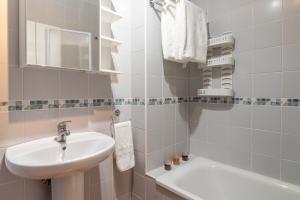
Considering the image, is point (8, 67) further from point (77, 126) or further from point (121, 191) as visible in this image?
point (121, 191)

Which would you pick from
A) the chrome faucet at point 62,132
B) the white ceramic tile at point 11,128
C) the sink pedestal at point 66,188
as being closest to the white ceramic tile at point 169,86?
the chrome faucet at point 62,132

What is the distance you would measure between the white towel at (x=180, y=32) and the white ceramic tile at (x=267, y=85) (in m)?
0.50

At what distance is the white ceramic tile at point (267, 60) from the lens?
132 centimetres

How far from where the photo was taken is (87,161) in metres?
0.84

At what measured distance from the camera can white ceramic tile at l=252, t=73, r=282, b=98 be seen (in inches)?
52.3

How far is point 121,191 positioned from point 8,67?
1.24m

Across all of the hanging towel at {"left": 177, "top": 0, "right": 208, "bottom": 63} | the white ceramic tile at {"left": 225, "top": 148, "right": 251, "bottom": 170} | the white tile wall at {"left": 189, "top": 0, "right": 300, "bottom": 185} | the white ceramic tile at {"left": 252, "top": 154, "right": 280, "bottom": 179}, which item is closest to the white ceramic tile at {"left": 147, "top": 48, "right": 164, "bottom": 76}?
the hanging towel at {"left": 177, "top": 0, "right": 208, "bottom": 63}

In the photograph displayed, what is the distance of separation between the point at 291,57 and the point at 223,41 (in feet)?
1.62

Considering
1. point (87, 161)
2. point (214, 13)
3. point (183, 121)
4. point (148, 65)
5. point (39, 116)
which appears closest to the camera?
point (87, 161)

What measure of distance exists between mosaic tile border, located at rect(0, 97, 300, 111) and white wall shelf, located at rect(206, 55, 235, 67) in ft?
1.02

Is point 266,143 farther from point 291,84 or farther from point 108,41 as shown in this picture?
point 108,41

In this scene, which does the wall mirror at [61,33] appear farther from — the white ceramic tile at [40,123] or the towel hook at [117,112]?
the towel hook at [117,112]

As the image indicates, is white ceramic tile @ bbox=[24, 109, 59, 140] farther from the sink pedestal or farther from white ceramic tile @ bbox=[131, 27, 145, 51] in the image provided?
white ceramic tile @ bbox=[131, 27, 145, 51]

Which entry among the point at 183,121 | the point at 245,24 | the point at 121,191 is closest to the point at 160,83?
the point at 183,121
